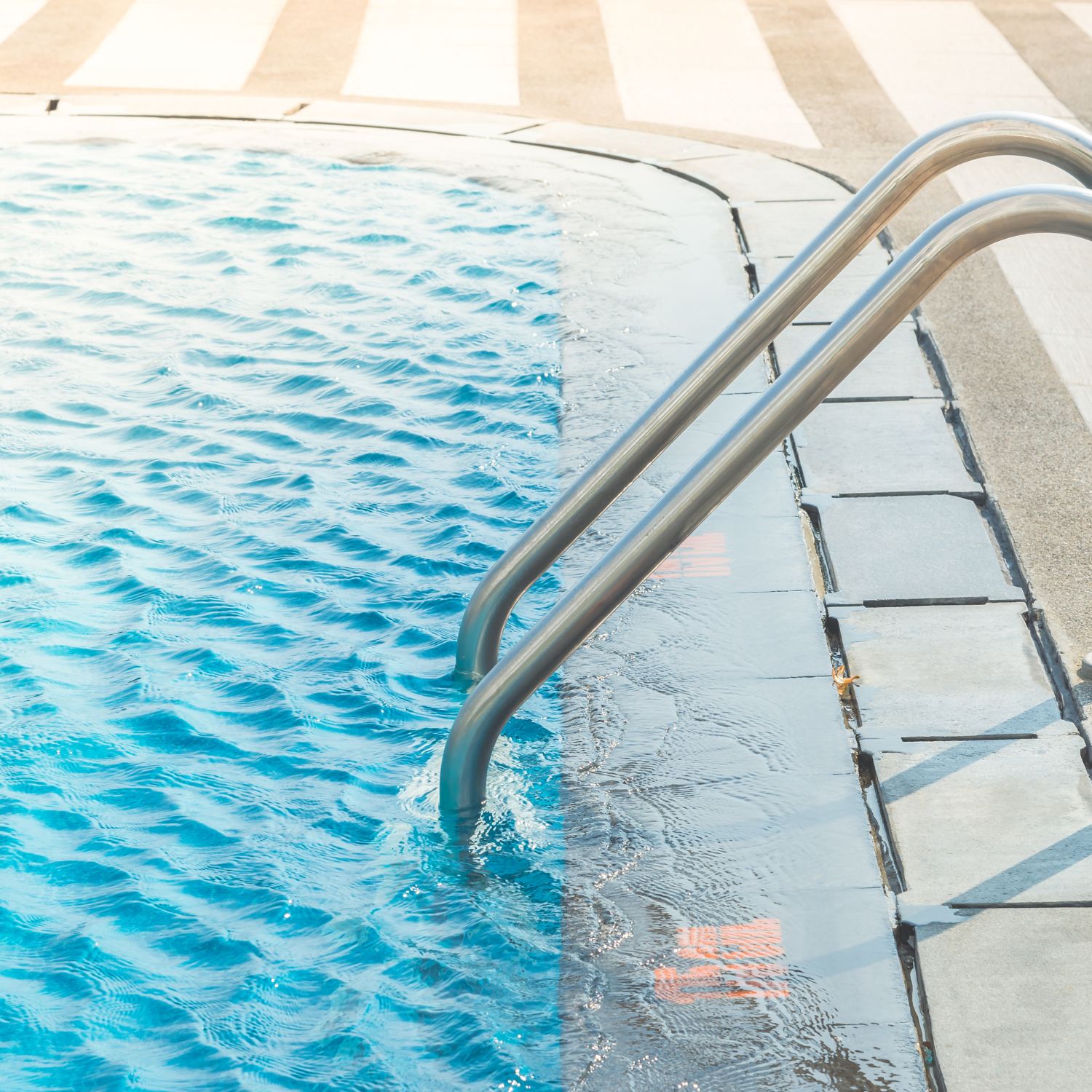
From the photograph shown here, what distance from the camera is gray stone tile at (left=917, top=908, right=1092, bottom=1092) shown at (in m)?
2.45

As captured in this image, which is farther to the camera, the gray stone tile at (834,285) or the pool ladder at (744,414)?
the gray stone tile at (834,285)

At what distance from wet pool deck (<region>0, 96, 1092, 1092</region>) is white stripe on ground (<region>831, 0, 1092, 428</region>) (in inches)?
47.5

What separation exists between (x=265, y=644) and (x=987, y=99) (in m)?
7.06

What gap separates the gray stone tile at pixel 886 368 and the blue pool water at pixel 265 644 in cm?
101

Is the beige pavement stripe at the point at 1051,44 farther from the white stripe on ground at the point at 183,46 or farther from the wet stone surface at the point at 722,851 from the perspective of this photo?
the wet stone surface at the point at 722,851

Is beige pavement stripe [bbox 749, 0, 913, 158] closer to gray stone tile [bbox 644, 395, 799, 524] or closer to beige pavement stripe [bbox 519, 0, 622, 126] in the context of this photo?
beige pavement stripe [bbox 519, 0, 622, 126]

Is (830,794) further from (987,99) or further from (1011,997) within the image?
(987,99)

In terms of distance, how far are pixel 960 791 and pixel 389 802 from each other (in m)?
1.37

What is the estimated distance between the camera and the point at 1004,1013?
256 centimetres

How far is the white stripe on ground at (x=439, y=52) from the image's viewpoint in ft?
30.7

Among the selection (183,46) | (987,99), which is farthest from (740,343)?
(183,46)

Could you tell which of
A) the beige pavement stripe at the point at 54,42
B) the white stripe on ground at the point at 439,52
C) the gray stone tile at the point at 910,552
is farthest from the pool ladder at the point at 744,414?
the beige pavement stripe at the point at 54,42

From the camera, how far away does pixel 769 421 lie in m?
2.62

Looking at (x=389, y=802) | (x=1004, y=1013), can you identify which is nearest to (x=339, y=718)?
(x=389, y=802)
